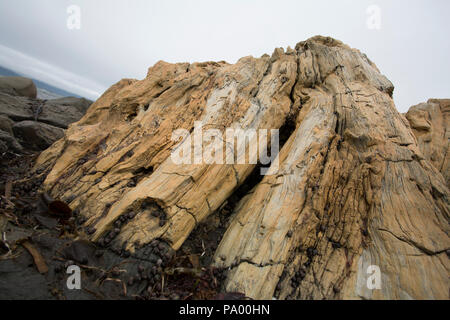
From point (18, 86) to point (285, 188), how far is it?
79.9ft

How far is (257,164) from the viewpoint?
852 centimetres

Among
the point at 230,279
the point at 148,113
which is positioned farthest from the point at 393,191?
the point at 148,113

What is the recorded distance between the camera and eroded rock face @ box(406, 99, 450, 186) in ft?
33.6

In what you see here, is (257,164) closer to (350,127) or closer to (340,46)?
(350,127)

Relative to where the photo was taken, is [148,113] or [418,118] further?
[418,118]

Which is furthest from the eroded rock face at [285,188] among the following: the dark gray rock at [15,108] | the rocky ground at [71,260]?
the dark gray rock at [15,108]

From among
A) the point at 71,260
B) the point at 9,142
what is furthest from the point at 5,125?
the point at 71,260

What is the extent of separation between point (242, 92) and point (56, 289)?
9427 mm

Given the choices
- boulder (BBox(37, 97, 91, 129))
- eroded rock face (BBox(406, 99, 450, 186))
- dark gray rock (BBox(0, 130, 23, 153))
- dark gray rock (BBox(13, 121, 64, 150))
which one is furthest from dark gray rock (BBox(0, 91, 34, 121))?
eroded rock face (BBox(406, 99, 450, 186))

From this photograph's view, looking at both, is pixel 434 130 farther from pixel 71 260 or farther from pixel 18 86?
pixel 18 86

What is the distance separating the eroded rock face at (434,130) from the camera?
10.2m

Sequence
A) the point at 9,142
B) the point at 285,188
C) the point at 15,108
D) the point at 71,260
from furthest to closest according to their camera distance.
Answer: the point at 15,108 < the point at 9,142 < the point at 285,188 < the point at 71,260

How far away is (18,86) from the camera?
17.5 m

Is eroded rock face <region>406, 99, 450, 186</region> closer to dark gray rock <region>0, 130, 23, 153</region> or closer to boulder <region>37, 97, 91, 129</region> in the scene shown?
dark gray rock <region>0, 130, 23, 153</region>
